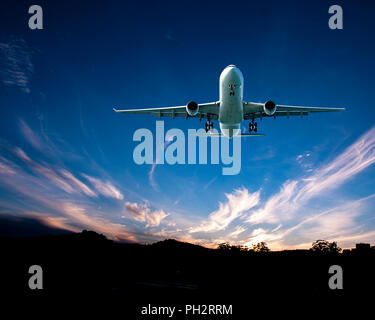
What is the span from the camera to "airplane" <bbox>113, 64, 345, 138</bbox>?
82.2 ft

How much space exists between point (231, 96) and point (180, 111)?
933 cm

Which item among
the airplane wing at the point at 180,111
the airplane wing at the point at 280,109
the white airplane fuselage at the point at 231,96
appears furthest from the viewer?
the airplane wing at the point at 180,111

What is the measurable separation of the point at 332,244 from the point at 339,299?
367 ft

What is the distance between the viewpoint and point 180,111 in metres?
33.1

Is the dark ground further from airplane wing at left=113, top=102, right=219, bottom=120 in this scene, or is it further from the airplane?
airplane wing at left=113, top=102, right=219, bottom=120

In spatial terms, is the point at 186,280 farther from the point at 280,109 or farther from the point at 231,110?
the point at 280,109

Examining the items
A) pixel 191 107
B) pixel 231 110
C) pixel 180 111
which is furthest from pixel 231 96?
pixel 180 111

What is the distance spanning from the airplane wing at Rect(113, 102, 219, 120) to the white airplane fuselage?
2880mm

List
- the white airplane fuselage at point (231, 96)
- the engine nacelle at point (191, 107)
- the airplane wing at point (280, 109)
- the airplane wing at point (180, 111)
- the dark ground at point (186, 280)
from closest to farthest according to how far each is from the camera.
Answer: the dark ground at point (186, 280) → the white airplane fuselage at point (231, 96) → the engine nacelle at point (191, 107) → the airplane wing at point (280, 109) → the airplane wing at point (180, 111)

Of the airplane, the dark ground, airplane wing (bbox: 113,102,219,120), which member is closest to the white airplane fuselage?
the airplane

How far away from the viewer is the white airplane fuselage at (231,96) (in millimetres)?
24516

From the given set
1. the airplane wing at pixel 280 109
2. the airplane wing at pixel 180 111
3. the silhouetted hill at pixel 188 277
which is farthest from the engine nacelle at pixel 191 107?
the silhouetted hill at pixel 188 277

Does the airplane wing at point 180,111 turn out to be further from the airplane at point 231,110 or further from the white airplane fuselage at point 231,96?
the white airplane fuselage at point 231,96
